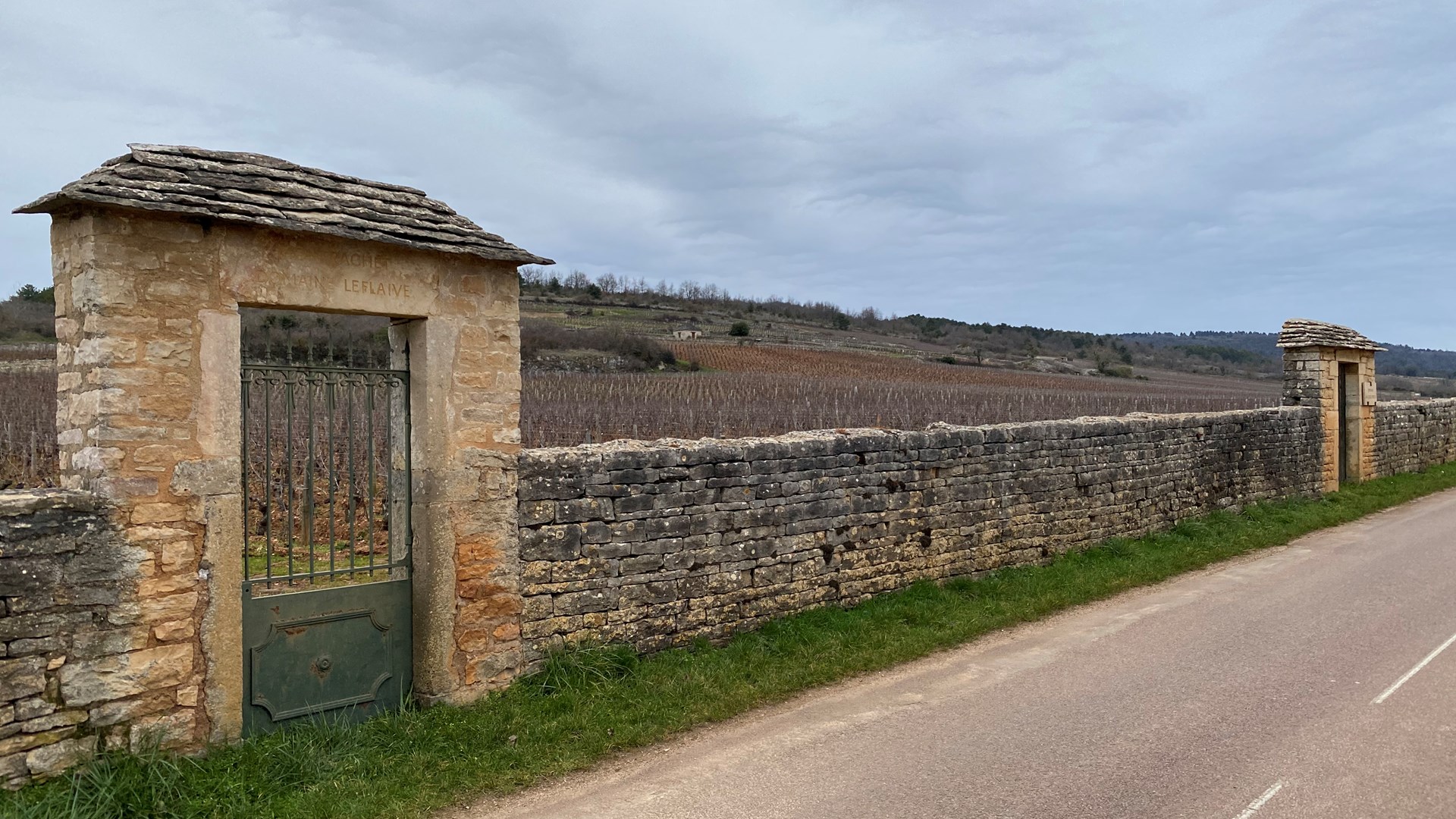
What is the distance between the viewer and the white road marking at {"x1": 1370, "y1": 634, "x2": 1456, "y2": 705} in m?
6.56

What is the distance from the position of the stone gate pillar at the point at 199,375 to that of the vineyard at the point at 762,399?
946cm

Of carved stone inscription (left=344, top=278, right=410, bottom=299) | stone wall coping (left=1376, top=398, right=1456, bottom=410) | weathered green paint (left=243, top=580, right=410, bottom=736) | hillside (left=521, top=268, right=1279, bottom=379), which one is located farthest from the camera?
hillside (left=521, top=268, right=1279, bottom=379)

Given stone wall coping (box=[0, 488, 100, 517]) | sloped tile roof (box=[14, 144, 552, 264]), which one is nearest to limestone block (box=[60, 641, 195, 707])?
stone wall coping (box=[0, 488, 100, 517])

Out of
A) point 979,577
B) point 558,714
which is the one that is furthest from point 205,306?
point 979,577

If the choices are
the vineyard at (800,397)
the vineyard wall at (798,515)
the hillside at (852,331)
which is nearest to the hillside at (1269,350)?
the hillside at (852,331)

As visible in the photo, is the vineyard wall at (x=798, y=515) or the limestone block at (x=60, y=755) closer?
the limestone block at (x=60, y=755)

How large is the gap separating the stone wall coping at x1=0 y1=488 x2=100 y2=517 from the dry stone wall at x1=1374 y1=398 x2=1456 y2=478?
865 inches

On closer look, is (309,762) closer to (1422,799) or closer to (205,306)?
(205,306)

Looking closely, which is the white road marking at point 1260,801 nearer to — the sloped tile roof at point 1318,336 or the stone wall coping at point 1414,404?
the sloped tile roof at point 1318,336

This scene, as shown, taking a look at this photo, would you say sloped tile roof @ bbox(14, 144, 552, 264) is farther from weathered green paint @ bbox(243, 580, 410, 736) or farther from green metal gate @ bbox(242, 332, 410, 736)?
weathered green paint @ bbox(243, 580, 410, 736)

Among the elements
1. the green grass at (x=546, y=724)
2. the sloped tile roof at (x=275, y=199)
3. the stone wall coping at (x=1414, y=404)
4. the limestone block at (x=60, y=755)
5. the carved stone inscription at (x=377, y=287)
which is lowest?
the green grass at (x=546, y=724)

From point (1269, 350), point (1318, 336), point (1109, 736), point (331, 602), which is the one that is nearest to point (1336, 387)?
point (1318, 336)

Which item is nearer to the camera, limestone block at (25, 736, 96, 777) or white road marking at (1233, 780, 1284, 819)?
limestone block at (25, 736, 96, 777)

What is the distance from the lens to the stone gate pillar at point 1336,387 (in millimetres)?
17328
